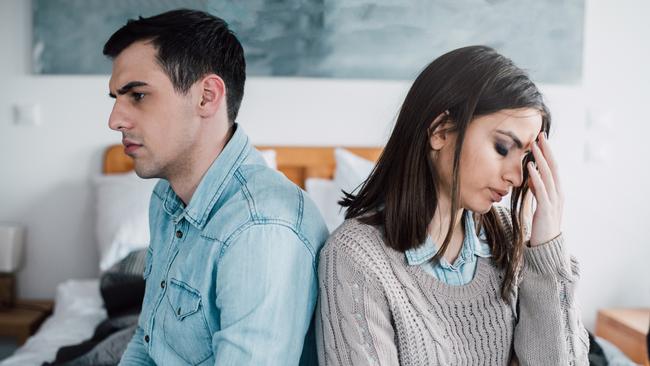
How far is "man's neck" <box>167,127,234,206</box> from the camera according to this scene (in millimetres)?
1174

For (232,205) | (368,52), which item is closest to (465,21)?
(368,52)

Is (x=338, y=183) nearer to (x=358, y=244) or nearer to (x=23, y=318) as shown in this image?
(x=23, y=318)

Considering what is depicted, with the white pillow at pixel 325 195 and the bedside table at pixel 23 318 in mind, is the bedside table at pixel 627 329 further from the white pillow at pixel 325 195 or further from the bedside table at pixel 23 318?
the bedside table at pixel 23 318

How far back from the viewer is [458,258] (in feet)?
3.83

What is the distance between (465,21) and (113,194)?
5.39ft

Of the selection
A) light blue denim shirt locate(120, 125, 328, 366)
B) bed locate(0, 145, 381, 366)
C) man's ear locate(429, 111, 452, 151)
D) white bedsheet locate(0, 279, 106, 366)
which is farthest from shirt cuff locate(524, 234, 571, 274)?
white bedsheet locate(0, 279, 106, 366)

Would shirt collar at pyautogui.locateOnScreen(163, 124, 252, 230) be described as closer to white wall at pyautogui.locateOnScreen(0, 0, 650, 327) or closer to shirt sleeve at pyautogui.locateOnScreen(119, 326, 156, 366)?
shirt sleeve at pyautogui.locateOnScreen(119, 326, 156, 366)

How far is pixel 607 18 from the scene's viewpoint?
2.85 metres

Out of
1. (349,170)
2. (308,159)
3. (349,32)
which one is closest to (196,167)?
(349,170)

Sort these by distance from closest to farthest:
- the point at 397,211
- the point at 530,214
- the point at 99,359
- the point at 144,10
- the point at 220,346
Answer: the point at 220,346, the point at 397,211, the point at 530,214, the point at 99,359, the point at 144,10

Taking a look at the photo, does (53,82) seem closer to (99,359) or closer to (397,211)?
(99,359)

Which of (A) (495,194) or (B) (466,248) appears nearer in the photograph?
(A) (495,194)

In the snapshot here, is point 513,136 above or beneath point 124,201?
above

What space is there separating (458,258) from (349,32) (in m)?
1.76
